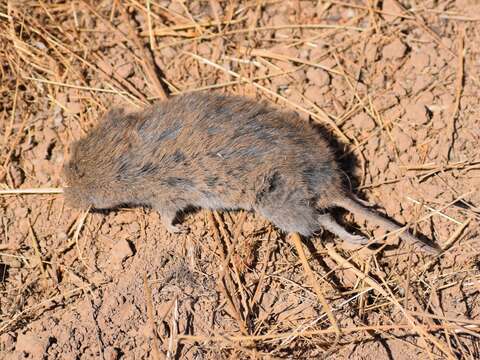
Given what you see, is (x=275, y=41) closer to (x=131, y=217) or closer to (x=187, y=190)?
(x=187, y=190)

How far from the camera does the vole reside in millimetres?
3781

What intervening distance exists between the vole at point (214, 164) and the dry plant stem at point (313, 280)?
0.17m

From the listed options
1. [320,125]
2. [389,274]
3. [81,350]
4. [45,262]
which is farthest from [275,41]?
[81,350]

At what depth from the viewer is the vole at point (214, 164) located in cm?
378

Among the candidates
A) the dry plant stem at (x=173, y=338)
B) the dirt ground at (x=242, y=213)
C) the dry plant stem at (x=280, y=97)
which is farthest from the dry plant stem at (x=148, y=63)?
the dry plant stem at (x=173, y=338)

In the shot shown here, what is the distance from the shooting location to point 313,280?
3.96m

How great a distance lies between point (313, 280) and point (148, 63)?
7.07ft

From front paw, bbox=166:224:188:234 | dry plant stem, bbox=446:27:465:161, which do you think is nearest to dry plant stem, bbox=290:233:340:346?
front paw, bbox=166:224:188:234

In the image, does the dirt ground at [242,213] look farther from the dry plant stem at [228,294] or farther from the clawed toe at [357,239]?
the clawed toe at [357,239]

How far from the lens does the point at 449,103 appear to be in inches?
171

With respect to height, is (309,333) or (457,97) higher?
(457,97)

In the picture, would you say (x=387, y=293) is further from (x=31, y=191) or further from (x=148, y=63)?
(x=31, y=191)

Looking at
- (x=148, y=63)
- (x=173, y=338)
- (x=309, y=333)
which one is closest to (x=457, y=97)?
(x=309, y=333)

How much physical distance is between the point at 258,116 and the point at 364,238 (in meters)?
1.17
